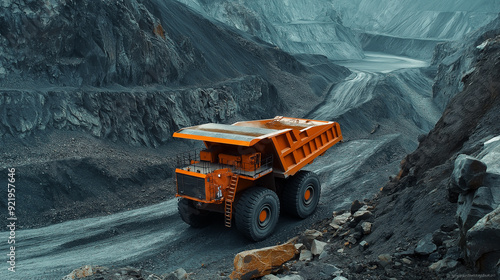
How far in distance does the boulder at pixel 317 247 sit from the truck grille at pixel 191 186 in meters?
2.56

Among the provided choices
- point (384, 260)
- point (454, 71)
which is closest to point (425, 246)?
point (384, 260)

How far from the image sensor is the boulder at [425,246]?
5.30m

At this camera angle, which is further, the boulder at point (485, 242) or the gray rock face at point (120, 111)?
the gray rock face at point (120, 111)

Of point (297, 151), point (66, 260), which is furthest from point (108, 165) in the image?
point (297, 151)

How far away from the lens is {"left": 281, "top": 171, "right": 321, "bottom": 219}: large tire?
34.0 ft

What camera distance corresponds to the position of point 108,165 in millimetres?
14195

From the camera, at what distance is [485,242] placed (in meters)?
4.10

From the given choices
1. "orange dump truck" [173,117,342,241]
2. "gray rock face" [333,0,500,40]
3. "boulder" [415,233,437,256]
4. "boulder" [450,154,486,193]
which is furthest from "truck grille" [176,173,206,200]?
"gray rock face" [333,0,500,40]

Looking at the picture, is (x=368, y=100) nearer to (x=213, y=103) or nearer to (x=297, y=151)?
(x=213, y=103)

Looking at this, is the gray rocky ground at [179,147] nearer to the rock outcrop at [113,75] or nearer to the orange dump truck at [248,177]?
the rock outcrop at [113,75]

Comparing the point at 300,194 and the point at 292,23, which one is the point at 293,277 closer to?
the point at 300,194

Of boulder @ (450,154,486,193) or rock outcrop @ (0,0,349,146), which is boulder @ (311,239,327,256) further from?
rock outcrop @ (0,0,349,146)

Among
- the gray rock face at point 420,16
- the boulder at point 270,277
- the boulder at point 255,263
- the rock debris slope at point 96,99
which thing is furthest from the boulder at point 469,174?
the gray rock face at point 420,16

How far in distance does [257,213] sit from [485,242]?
5.61m
